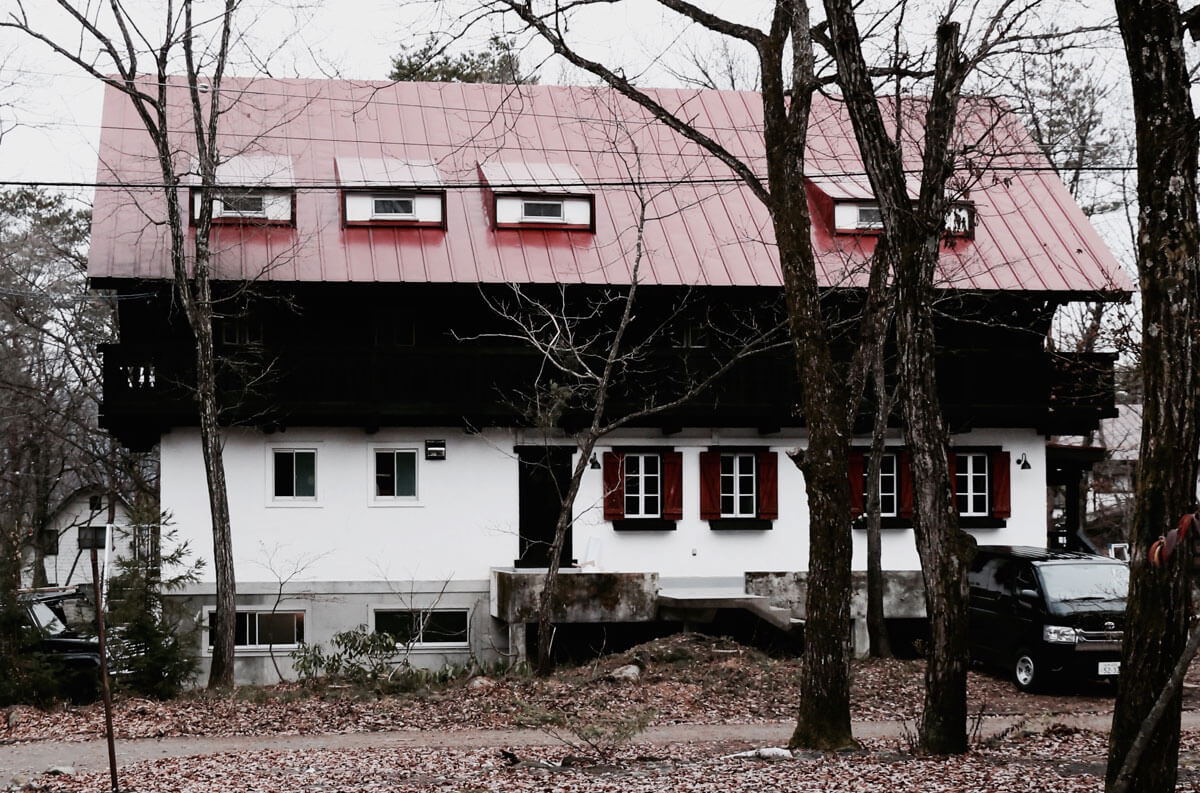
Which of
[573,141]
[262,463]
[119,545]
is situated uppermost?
[573,141]

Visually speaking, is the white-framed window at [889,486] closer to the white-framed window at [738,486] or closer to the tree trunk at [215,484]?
the white-framed window at [738,486]

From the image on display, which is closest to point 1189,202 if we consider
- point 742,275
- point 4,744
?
point 4,744

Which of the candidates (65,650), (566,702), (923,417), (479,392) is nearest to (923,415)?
(923,417)

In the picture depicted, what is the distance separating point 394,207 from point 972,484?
12108mm

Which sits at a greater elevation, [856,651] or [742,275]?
[742,275]

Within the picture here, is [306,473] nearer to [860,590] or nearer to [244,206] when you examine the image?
[244,206]

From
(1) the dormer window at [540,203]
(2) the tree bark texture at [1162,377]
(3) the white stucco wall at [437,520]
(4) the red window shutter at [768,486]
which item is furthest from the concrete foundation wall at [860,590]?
(2) the tree bark texture at [1162,377]

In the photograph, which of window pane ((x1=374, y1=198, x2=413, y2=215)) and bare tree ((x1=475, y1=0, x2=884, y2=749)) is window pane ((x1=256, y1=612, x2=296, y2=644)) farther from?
bare tree ((x1=475, y1=0, x2=884, y2=749))

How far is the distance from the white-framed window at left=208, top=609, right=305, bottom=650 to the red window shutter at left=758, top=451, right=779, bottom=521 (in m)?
8.58

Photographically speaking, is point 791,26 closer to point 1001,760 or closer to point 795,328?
point 795,328

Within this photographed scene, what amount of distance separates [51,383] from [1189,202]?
40.8 meters

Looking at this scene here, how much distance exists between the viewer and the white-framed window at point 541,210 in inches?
1065

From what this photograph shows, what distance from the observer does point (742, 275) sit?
26203mm

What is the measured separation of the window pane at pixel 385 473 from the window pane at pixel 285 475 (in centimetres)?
151
